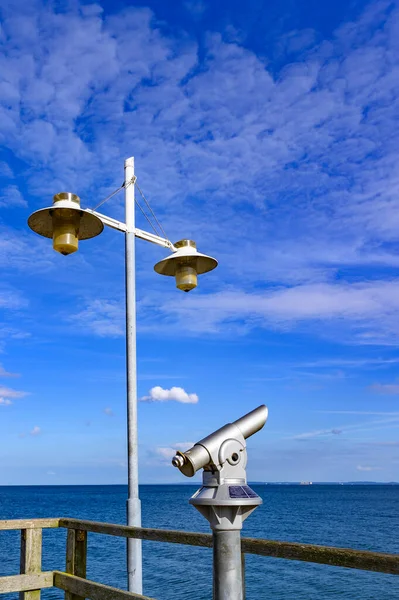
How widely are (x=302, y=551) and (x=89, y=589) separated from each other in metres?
1.86

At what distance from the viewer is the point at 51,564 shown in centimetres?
3081

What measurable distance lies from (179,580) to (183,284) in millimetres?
21750

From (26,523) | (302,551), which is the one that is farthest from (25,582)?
(302,551)

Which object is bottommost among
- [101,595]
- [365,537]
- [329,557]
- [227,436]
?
[365,537]

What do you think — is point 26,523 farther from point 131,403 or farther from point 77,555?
point 131,403

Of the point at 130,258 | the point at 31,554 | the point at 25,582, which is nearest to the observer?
the point at 25,582

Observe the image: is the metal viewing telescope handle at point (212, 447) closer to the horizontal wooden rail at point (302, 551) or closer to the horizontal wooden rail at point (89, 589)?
the horizontal wooden rail at point (302, 551)

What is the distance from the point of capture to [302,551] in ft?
9.12

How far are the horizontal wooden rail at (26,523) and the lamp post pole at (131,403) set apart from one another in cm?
63

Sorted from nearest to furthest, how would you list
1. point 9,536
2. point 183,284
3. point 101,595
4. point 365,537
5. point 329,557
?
point 329,557, point 101,595, point 183,284, point 365,537, point 9,536

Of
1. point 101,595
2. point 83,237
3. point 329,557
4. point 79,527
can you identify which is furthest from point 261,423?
point 83,237

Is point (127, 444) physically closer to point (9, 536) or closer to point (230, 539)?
point (230, 539)

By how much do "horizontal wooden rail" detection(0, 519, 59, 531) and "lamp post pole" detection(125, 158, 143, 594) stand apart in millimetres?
630

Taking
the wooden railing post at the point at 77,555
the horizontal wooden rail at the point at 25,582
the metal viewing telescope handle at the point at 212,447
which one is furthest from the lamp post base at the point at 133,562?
the metal viewing telescope handle at the point at 212,447
